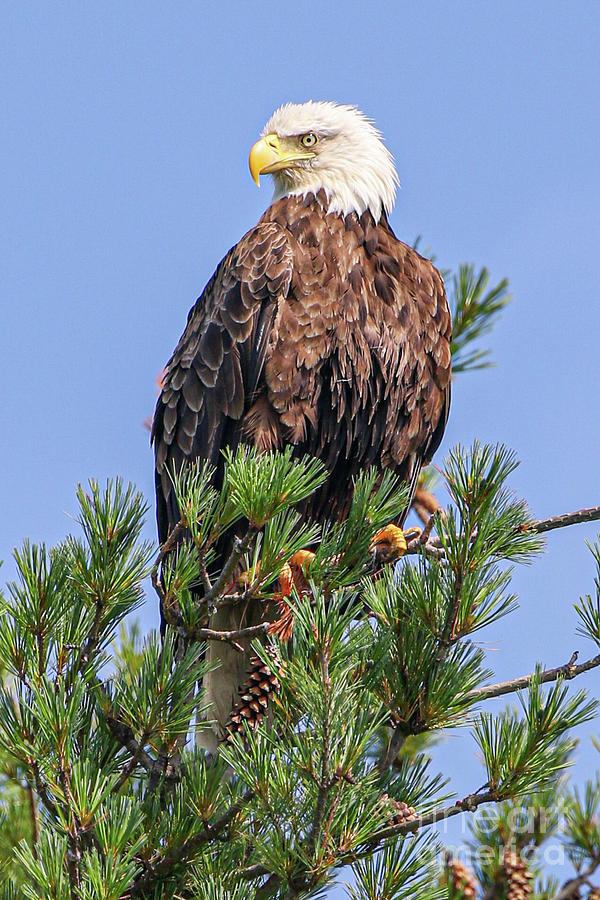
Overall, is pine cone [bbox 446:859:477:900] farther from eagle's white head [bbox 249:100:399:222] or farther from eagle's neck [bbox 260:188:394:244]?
eagle's white head [bbox 249:100:399:222]

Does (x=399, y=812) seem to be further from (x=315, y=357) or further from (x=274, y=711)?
(x=315, y=357)

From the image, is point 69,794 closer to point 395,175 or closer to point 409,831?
point 409,831

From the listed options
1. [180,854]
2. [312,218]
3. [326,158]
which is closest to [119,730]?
[180,854]

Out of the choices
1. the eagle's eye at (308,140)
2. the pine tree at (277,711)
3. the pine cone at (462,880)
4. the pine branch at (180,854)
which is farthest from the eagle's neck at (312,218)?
the pine cone at (462,880)

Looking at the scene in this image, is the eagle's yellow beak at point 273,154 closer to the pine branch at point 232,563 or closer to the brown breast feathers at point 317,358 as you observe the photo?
the brown breast feathers at point 317,358

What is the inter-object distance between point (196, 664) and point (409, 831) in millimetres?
607

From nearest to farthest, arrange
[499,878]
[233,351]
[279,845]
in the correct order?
[499,878], [279,845], [233,351]

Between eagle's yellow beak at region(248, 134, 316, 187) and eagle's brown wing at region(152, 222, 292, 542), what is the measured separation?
17.7 inches

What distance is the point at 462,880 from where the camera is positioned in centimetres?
210

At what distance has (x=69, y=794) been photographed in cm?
240

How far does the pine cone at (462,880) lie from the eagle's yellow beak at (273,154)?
3230 mm

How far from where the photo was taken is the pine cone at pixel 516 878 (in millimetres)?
2055

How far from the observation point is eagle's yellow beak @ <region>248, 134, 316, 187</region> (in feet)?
15.5

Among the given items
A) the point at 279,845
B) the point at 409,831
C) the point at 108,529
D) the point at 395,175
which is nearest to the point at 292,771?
the point at 279,845
